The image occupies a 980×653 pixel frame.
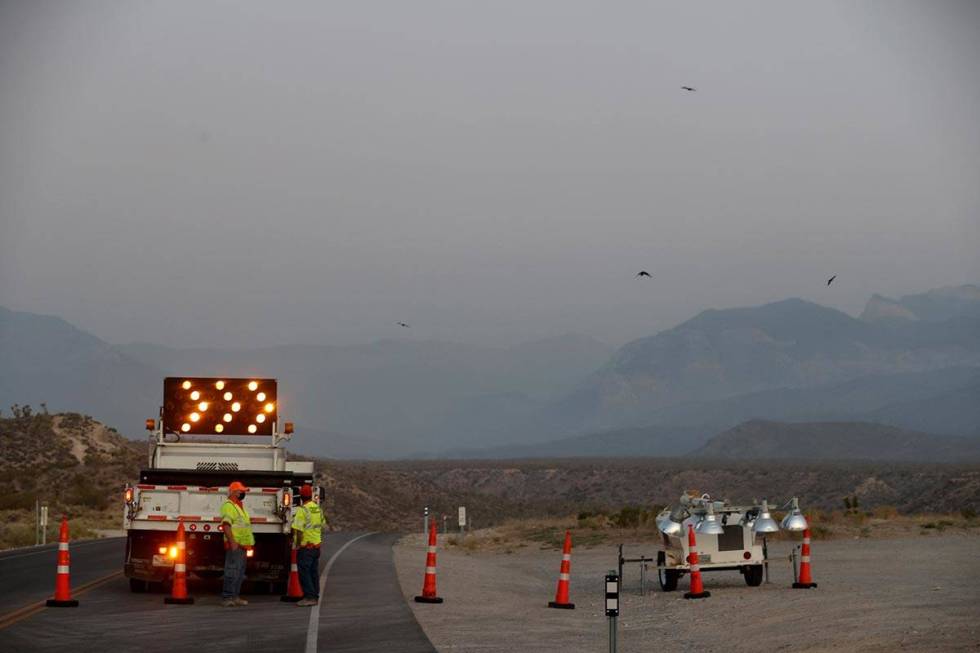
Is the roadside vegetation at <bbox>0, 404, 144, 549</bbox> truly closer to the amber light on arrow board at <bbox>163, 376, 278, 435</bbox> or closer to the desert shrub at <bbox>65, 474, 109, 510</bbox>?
the desert shrub at <bbox>65, 474, 109, 510</bbox>

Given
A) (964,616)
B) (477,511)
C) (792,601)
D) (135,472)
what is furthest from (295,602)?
(477,511)

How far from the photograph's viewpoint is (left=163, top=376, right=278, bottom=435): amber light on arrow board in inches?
1193

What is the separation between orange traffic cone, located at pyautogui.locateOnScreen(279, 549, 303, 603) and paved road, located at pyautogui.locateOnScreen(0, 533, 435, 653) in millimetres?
225

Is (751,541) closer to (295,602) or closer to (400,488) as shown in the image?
(295,602)

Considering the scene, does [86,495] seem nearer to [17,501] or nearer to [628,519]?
[17,501]

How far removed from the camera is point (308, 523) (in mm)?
Answer: 23375

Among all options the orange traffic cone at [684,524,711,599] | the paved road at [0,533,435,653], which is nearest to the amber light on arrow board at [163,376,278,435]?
the paved road at [0,533,435,653]

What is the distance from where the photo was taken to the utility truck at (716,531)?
25812 millimetres

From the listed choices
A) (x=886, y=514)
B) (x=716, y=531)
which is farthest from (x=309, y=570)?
(x=886, y=514)

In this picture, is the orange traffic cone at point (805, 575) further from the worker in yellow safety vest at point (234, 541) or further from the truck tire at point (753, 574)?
the worker in yellow safety vest at point (234, 541)

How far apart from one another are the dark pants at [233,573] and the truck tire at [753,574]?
8.90m

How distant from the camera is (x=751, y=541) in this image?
26.8 meters

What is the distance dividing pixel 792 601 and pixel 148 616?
9.64m

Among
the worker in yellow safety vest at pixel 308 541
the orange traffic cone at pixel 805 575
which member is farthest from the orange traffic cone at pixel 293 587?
the orange traffic cone at pixel 805 575
